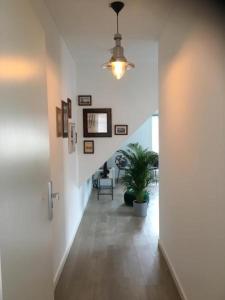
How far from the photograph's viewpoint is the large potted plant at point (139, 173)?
14.5 ft

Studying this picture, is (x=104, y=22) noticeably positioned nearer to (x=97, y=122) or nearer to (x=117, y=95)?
(x=117, y=95)

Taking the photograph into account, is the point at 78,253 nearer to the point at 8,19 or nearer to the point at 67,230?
the point at 67,230

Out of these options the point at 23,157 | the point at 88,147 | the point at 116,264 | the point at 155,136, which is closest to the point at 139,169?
the point at 88,147

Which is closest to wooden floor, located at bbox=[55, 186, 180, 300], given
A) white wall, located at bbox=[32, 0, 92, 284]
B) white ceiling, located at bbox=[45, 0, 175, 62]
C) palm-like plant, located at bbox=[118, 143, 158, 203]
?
white wall, located at bbox=[32, 0, 92, 284]

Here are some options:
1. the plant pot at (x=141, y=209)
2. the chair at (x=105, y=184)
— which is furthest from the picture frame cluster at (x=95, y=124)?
the chair at (x=105, y=184)

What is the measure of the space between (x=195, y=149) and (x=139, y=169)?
2613 mm

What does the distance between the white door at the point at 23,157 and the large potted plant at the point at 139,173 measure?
2.94 metres

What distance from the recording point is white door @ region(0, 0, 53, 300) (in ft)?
3.21

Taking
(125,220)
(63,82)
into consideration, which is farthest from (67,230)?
(63,82)

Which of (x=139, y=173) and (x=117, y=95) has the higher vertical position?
(x=117, y=95)

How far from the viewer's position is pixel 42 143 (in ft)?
4.96

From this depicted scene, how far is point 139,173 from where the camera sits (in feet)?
14.6

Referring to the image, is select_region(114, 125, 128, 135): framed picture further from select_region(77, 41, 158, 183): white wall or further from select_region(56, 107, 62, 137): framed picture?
select_region(56, 107, 62, 137): framed picture

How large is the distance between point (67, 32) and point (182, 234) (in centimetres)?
229
